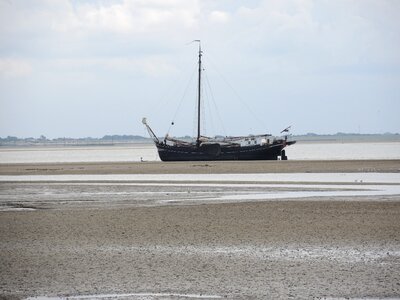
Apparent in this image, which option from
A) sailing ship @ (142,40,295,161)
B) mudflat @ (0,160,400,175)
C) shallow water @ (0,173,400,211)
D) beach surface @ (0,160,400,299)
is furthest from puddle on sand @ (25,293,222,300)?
sailing ship @ (142,40,295,161)

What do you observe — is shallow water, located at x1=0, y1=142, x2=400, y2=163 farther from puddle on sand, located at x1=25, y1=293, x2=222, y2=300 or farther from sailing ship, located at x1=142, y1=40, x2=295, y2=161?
puddle on sand, located at x1=25, y1=293, x2=222, y2=300

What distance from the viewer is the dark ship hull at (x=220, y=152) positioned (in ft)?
223

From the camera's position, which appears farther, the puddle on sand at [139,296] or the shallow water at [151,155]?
the shallow water at [151,155]

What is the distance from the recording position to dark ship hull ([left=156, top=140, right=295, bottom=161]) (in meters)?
67.9

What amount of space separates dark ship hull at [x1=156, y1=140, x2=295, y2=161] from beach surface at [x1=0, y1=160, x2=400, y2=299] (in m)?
42.1

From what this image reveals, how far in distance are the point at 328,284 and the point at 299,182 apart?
21.7 meters

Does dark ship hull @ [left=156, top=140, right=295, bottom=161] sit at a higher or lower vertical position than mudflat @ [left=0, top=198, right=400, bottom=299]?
higher

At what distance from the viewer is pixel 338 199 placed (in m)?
23.2

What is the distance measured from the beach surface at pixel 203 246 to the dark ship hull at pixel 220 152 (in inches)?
1656

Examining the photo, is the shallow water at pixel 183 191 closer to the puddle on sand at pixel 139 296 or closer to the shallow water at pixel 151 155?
the puddle on sand at pixel 139 296

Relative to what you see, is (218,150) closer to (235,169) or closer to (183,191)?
(235,169)

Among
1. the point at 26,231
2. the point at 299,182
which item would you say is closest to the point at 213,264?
the point at 26,231

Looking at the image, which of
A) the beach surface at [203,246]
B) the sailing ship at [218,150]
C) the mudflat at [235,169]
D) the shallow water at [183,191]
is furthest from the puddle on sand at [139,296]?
the sailing ship at [218,150]

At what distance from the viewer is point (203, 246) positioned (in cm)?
1468
